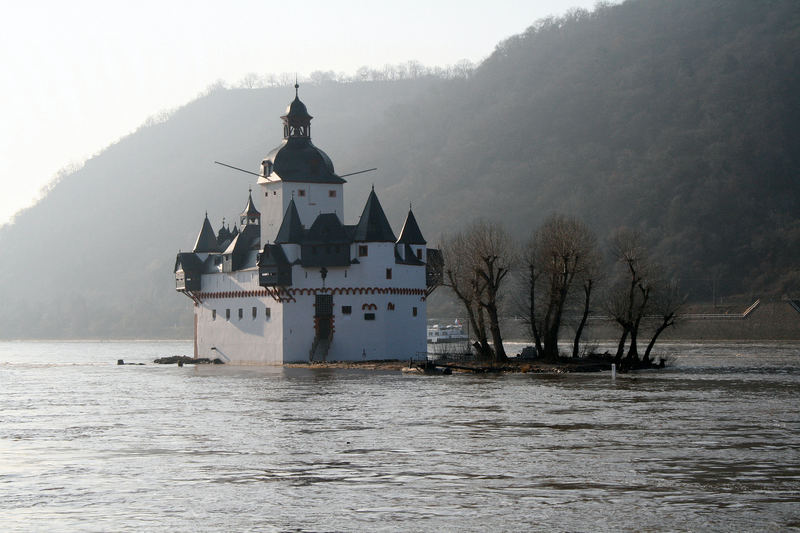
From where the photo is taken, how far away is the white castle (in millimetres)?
90812

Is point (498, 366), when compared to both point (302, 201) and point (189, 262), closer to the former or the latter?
point (302, 201)

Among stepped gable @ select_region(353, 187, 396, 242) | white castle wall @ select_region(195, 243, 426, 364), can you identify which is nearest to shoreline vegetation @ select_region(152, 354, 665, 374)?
white castle wall @ select_region(195, 243, 426, 364)

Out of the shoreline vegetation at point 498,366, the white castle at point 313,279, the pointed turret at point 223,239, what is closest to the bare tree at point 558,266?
the shoreline vegetation at point 498,366

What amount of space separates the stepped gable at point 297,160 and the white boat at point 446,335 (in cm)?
6410

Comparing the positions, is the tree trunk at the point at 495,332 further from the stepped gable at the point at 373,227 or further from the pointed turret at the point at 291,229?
the pointed turret at the point at 291,229

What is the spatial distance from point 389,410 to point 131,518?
24.5m

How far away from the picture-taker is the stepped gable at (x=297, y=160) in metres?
97.6

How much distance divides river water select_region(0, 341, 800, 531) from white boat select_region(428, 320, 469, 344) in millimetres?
103241

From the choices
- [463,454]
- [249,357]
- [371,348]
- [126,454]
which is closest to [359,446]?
[463,454]

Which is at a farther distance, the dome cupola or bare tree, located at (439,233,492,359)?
the dome cupola

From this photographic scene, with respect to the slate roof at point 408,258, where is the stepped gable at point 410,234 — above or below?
above

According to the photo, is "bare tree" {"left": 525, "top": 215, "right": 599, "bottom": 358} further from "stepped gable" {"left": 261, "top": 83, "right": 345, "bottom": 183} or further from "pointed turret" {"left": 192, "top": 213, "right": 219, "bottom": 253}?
"pointed turret" {"left": 192, "top": 213, "right": 219, "bottom": 253}

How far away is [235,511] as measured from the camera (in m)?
25.1

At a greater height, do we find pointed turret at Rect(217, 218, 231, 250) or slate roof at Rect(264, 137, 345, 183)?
slate roof at Rect(264, 137, 345, 183)
